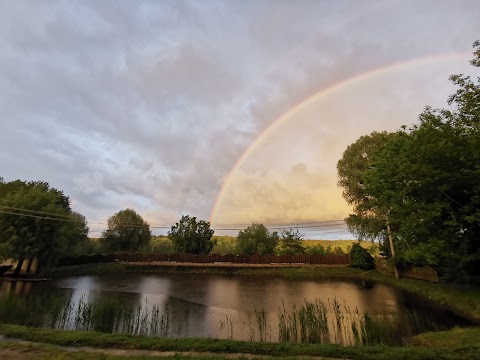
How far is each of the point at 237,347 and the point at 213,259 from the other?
4684 cm

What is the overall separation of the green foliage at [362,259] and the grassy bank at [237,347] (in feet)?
114

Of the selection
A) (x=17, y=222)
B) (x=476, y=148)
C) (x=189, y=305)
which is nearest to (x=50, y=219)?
(x=17, y=222)

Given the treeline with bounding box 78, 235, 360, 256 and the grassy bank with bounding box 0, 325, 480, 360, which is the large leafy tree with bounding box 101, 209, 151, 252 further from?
the grassy bank with bounding box 0, 325, 480, 360

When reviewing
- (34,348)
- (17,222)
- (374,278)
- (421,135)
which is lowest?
(34,348)

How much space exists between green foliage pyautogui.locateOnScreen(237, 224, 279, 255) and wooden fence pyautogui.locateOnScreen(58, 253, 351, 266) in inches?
179

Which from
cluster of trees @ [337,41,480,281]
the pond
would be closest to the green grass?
the pond

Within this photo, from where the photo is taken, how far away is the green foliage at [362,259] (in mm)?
45188

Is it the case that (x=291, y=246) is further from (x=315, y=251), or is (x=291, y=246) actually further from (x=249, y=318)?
(x=249, y=318)

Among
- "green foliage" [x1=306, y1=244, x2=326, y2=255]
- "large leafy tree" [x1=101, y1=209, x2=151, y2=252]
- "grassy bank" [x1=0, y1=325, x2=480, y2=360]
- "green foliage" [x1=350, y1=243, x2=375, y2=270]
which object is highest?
"large leafy tree" [x1=101, y1=209, x2=151, y2=252]

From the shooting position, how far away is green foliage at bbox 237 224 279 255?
5889cm

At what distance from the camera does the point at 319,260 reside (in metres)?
50.5

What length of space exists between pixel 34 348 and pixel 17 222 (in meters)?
33.0

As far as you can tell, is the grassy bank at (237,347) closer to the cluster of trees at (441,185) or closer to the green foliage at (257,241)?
the cluster of trees at (441,185)

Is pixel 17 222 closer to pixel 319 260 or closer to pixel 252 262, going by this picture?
pixel 252 262
